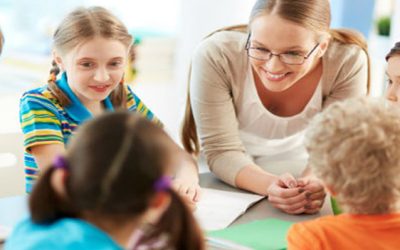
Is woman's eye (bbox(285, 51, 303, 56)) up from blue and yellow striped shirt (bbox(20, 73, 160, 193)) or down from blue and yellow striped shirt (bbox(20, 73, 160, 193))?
up

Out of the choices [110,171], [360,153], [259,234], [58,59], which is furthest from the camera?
[58,59]

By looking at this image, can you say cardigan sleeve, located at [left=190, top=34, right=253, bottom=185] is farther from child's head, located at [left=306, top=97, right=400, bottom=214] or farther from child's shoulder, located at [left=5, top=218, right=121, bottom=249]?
child's shoulder, located at [left=5, top=218, right=121, bottom=249]

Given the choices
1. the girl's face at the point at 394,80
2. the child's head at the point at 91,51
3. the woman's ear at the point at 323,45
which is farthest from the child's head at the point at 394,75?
the child's head at the point at 91,51

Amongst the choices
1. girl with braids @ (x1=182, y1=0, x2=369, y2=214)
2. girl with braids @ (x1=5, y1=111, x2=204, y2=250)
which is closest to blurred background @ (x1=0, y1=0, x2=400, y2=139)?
girl with braids @ (x1=182, y1=0, x2=369, y2=214)

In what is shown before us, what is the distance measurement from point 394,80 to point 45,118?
0.81 meters

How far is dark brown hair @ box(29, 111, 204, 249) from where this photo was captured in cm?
75

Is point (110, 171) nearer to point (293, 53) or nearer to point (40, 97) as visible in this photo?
point (40, 97)

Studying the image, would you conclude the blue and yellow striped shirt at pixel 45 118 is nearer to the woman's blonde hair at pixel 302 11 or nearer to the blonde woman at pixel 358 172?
the woman's blonde hair at pixel 302 11

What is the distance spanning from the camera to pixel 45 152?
1374 millimetres

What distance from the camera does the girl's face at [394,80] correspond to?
1392mm

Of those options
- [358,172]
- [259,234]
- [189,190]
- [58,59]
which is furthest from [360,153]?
[58,59]

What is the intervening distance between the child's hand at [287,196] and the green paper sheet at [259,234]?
0.07m

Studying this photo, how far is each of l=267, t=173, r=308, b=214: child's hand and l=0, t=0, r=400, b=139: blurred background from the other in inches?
66.2

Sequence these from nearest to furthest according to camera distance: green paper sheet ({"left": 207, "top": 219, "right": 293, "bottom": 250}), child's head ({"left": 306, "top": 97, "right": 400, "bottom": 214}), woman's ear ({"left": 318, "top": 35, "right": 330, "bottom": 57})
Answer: child's head ({"left": 306, "top": 97, "right": 400, "bottom": 214})
green paper sheet ({"left": 207, "top": 219, "right": 293, "bottom": 250})
woman's ear ({"left": 318, "top": 35, "right": 330, "bottom": 57})
